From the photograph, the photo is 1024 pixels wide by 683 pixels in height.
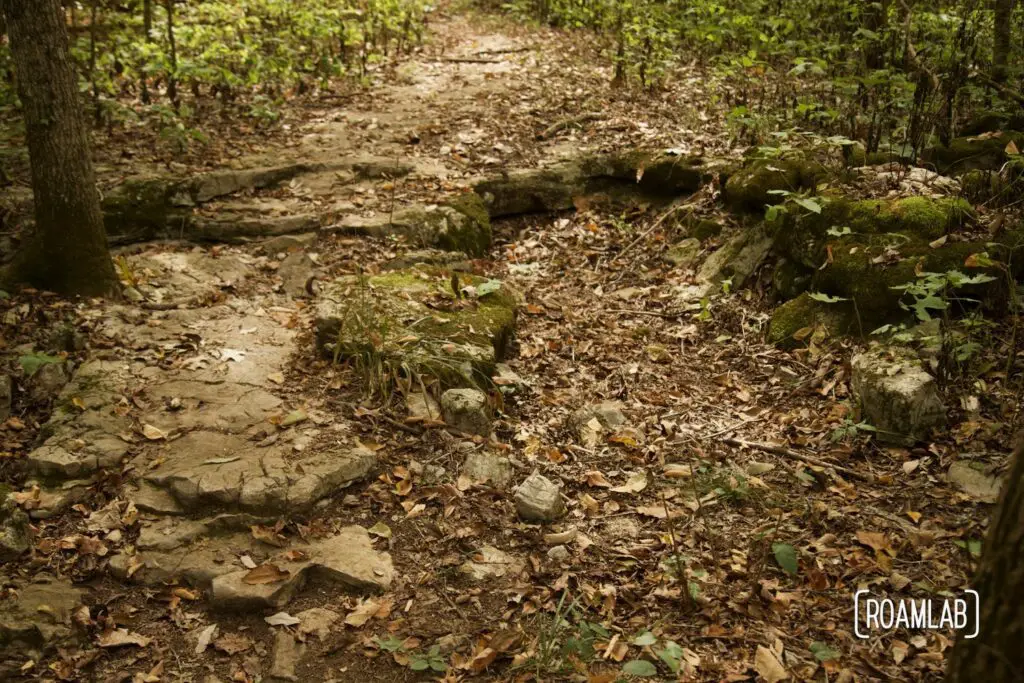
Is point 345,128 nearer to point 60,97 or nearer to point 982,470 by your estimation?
point 60,97

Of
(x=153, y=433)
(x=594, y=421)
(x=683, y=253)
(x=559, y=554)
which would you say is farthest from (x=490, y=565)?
(x=683, y=253)

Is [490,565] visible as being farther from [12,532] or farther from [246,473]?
[12,532]

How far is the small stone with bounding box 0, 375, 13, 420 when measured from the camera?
181 inches

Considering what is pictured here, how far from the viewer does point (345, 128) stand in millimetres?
9109

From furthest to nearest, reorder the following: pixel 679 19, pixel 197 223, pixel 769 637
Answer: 1. pixel 679 19
2. pixel 197 223
3. pixel 769 637

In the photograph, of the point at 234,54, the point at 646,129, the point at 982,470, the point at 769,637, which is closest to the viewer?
the point at 769,637

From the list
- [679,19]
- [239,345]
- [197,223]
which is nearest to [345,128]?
[197,223]

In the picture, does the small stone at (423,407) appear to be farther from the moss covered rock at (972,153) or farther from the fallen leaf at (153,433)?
the moss covered rock at (972,153)

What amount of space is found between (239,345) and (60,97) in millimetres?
2222

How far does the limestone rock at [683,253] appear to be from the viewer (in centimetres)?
693

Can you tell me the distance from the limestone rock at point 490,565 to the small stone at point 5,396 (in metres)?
3.30

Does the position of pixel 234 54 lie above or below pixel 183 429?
above

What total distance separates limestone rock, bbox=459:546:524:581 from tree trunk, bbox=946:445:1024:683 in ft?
7.76

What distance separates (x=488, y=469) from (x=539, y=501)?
479 mm
